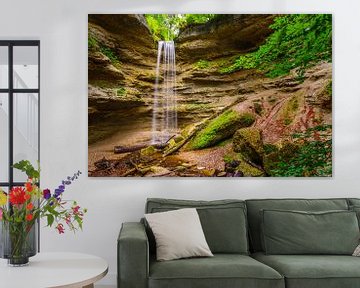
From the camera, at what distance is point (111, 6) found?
15.0ft

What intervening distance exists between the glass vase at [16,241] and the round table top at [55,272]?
65 mm

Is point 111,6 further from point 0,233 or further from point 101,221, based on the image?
point 0,233

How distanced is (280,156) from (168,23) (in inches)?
56.5

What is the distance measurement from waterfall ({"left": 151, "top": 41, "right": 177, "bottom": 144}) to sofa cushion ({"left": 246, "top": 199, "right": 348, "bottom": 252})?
2.92ft

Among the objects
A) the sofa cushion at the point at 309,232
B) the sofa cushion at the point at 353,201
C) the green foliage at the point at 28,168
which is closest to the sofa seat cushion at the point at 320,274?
the sofa cushion at the point at 309,232

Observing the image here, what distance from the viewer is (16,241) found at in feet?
10.5

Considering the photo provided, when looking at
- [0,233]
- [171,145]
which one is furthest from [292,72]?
[0,233]

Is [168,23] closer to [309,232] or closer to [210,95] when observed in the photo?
[210,95]

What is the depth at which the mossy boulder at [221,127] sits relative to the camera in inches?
181

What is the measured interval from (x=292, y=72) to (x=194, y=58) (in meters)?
0.82

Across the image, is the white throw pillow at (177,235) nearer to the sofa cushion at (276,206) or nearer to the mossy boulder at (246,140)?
the sofa cushion at (276,206)

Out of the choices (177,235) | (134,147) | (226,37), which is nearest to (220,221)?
(177,235)

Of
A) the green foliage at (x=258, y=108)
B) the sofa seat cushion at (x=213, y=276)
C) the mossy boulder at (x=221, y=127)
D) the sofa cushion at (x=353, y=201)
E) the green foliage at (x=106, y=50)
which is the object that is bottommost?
the sofa seat cushion at (x=213, y=276)

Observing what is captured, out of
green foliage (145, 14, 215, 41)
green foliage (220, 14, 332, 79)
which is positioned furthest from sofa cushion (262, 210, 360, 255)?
green foliage (145, 14, 215, 41)
